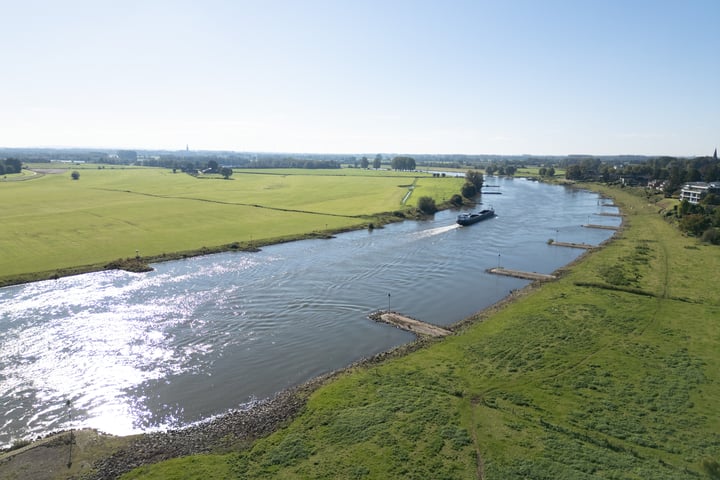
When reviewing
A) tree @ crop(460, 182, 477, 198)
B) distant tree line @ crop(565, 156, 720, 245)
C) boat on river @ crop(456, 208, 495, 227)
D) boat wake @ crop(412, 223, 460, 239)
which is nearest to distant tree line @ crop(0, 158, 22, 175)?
tree @ crop(460, 182, 477, 198)

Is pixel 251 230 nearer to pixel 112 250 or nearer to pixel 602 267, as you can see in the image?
pixel 112 250

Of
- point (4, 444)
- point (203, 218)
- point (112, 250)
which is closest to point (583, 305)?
point (4, 444)

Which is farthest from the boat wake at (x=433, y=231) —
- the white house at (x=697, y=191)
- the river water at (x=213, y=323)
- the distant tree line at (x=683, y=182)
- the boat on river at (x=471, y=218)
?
the white house at (x=697, y=191)

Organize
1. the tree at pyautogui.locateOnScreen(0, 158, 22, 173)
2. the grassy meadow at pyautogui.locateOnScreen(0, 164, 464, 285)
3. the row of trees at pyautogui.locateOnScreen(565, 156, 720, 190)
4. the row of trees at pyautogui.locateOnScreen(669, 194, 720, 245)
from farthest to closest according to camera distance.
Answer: the tree at pyautogui.locateOnScreen(0, 158, 22, 173) → the row of trees at pyautogui.locateOnScreen(565, 156, 720, 190) → the row of trees at pyautogui.locateOnScreen(669, 194, 720, 245) → the grassy meadow at pyautogui.locateOnScreen(0, 164, 464, 285)

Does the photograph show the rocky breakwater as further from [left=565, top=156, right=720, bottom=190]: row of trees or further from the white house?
[left=565, top=156, right=720, bottom=190]: row of trees

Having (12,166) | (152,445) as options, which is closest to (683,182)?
(152,445)

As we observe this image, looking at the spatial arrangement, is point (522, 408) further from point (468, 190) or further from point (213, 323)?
point (468, 190)
